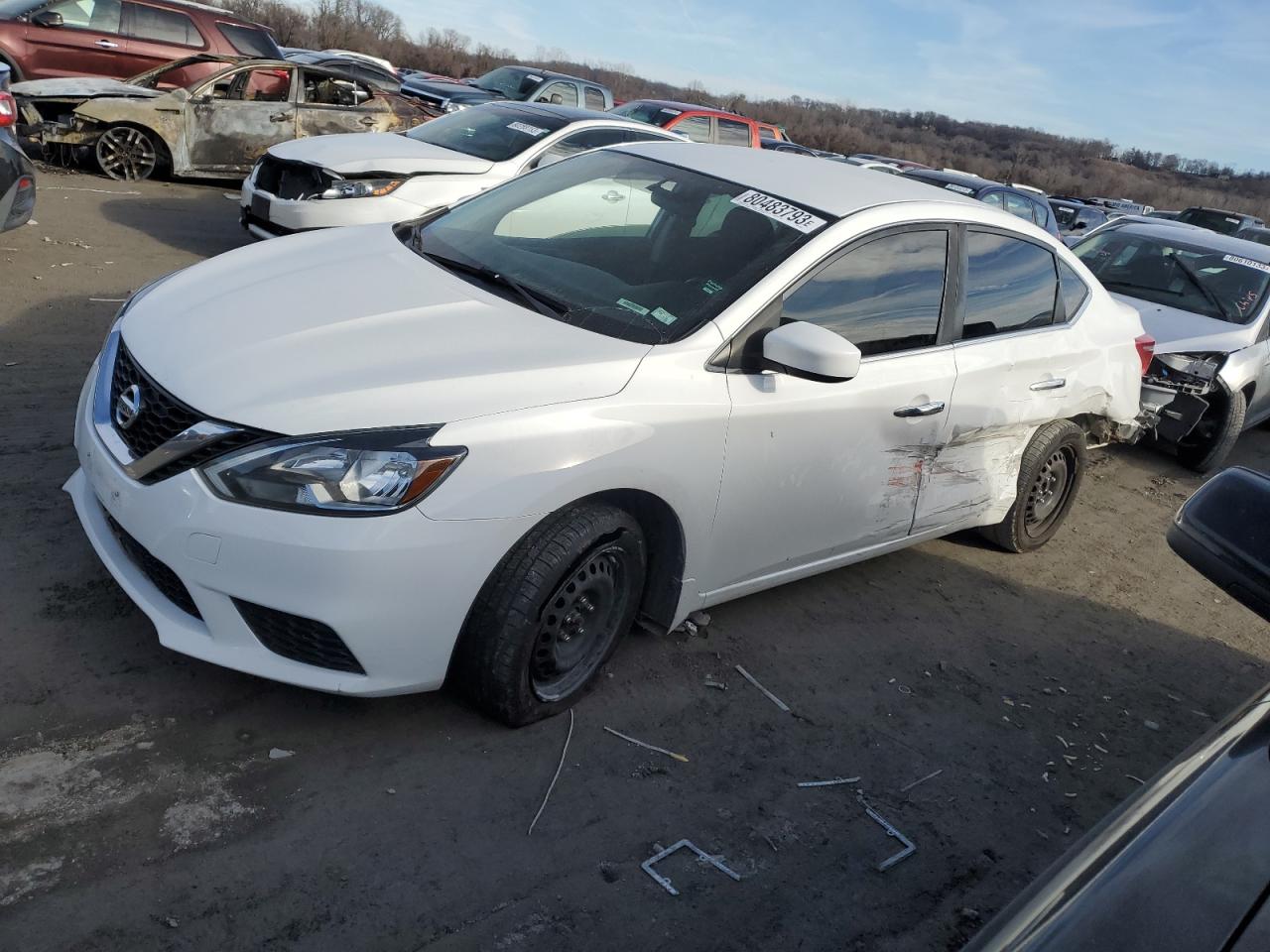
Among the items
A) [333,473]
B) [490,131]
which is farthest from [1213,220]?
[333,473]

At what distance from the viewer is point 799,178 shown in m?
4.37

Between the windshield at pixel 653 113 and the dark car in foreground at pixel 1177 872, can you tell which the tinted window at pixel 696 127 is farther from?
the dark car in foreground at pixel 1177 872

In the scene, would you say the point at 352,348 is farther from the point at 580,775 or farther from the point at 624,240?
the point at 580,775

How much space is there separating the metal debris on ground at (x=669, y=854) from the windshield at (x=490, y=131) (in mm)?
7294

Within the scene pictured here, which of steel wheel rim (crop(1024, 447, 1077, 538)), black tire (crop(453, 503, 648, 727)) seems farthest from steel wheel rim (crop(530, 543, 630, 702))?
steel wheel rim (crop(1024, 447, 1077, 538))

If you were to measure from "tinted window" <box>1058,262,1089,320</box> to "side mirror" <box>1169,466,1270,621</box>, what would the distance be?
10.1 ft

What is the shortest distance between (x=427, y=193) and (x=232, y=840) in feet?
22.3

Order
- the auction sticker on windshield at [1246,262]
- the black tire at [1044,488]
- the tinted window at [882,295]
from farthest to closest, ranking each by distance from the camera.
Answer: the auction sticker on windshield at [1246,262] < the black tire at [1044,488] < the tinted window at [882,295]

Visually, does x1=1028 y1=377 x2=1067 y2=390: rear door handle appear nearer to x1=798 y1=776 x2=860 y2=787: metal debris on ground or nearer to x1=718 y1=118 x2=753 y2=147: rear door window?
x1=798 y1=776 x2=860 y2=787: metal debris on ground

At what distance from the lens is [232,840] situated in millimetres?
2781

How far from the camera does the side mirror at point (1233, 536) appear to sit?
2.12 m

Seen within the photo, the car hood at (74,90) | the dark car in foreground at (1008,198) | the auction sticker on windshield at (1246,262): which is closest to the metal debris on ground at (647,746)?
the auction sticker on windshield at (1246,262)

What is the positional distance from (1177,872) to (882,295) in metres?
2.89

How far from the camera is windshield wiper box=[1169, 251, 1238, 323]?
8.17m
